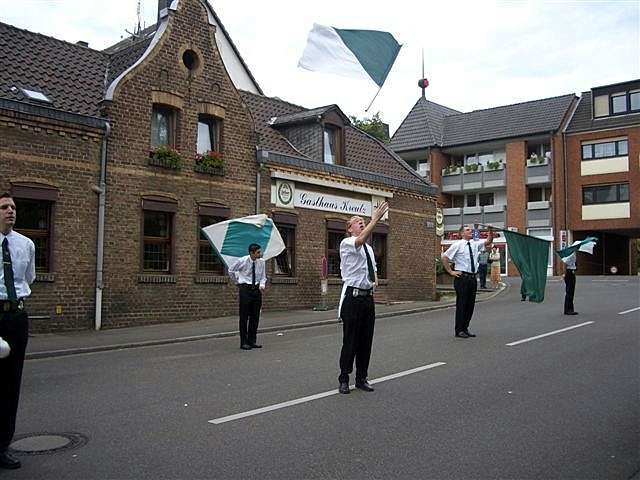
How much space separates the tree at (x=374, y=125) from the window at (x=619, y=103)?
15.7 m

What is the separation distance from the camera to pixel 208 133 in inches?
735

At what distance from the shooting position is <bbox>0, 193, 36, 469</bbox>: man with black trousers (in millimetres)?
5117

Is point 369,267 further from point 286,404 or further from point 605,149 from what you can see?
point 605,149

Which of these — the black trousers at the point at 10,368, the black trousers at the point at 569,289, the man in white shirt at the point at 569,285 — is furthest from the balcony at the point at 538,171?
the black trousers at the point at 10,368

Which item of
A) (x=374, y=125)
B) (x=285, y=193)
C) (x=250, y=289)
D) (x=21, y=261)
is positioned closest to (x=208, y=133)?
(x=285, y=193)

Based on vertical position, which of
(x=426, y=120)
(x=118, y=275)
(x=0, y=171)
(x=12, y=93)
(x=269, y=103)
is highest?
(x=426, y=120)

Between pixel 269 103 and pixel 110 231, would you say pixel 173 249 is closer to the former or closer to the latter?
pixel 110 231

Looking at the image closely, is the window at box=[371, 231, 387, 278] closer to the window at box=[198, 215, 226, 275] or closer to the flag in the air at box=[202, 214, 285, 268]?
the window at box=[198, 215, 226, 275]

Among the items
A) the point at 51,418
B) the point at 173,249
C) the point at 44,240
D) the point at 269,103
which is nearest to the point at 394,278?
the point at 269,103

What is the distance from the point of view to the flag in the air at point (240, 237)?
557 inches

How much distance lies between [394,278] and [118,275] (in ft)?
36.3

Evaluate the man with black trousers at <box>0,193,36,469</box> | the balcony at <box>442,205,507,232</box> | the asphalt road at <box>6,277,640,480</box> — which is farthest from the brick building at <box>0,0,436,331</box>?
the balcony at <box>442,205,507,232</box>

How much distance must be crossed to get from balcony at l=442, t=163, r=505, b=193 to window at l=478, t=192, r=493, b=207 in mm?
1377

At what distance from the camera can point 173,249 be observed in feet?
56.2
